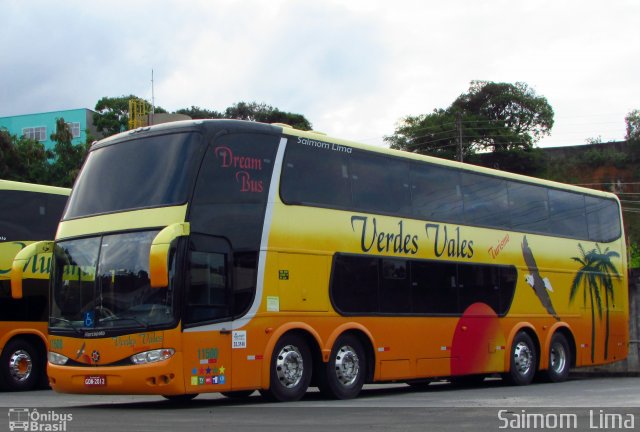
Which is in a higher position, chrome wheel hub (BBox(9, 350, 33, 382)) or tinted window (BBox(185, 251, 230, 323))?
tinted window (BBox(185, 251, 230, 323))

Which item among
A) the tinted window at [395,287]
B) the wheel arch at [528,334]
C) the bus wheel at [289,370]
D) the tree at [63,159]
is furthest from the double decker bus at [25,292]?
the tree at [63,159]

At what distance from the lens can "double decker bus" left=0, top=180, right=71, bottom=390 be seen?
Answer: 59.3ft

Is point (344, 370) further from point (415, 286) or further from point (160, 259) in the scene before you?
point (160, 259)

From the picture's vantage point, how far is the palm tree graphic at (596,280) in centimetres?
2119

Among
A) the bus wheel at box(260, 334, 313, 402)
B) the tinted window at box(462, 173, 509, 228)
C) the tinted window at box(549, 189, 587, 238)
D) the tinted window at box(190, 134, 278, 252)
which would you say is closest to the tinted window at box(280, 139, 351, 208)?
the tinted window at box(190, 134, 278, 252)

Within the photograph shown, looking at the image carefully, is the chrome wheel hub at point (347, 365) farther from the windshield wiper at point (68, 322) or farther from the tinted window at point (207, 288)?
the windshield wiper at point (68, 322)

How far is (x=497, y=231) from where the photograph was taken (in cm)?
1872

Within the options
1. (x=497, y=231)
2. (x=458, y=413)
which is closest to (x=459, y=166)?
(x=497, y=231)

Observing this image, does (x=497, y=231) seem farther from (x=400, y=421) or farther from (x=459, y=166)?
(x=400, y=421)

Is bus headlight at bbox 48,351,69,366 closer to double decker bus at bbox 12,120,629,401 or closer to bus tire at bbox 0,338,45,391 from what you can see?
double decker bus at bbox 12,120,629,401

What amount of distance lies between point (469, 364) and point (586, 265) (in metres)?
5.15

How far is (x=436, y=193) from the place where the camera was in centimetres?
1733

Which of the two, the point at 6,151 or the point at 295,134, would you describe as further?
the point at 6,151

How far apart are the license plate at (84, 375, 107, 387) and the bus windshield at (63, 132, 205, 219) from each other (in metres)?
2.35
